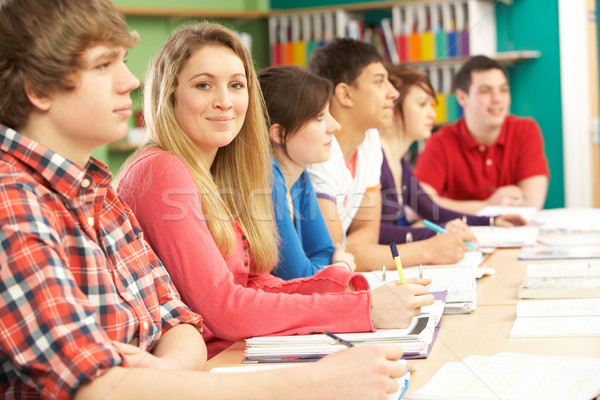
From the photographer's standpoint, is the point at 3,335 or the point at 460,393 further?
the point at 460,393

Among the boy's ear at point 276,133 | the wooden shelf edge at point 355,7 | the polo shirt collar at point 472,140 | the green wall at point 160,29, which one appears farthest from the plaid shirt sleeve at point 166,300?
the wooden shelf edge at point 355,7

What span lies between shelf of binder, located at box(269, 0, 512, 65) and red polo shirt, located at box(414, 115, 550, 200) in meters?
1.66

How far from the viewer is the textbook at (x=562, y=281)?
4.90ft

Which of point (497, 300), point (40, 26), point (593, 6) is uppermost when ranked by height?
point (593, 6)

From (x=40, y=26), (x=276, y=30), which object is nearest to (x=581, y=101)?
(x=276, y=30)

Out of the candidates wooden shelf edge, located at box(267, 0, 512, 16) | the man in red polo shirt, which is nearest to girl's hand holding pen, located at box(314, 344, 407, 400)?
the man in red polo shirt

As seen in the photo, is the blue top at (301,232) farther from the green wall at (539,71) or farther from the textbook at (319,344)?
the green wall at (539,71)

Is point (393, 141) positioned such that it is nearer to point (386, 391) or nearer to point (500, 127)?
point (500, 127)

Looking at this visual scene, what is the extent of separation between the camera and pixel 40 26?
2.99 feet

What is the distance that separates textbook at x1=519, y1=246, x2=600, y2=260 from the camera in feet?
6.28

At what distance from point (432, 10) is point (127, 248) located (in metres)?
4.29

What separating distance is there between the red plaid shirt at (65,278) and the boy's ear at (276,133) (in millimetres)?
784

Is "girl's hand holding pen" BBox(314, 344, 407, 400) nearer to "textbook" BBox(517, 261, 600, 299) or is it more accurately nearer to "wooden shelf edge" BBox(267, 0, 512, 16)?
"textbook" BBox(517, 261, 600, 299)

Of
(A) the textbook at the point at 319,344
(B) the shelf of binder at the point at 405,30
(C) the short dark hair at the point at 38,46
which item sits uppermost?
(B) the shelf of binder at the point at 405,30
